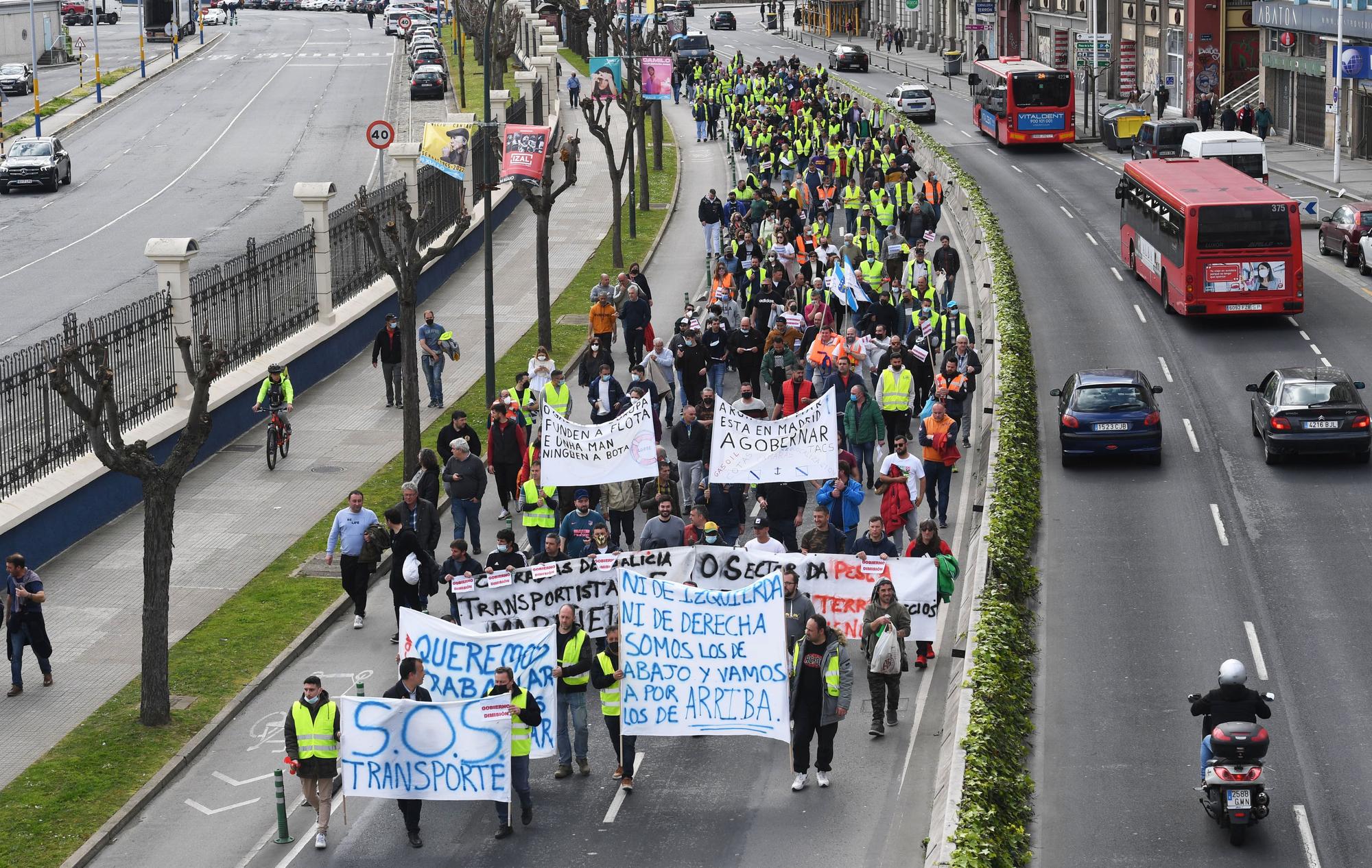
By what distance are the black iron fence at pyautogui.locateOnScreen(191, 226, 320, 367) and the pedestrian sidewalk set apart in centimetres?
132

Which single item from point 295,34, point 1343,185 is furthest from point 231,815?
point 295,34

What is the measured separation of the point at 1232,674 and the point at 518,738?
579cm

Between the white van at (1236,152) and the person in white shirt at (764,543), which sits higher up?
the white van at (1236,152)

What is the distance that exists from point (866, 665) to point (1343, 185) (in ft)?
130

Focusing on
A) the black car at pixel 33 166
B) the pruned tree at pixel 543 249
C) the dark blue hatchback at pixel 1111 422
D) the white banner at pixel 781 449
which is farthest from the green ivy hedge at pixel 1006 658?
the black car at pixel 33 166

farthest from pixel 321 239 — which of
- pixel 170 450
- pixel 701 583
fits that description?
pixel 701 583

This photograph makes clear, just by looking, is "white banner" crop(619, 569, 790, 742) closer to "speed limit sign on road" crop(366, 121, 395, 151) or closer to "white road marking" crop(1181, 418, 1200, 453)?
"white road marking" crop(1181, 418, 1200, 453)

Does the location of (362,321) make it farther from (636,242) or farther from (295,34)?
(295,34)

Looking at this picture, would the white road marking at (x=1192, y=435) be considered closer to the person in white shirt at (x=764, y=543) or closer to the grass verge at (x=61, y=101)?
the person in white shirt at (x=764, y=543)

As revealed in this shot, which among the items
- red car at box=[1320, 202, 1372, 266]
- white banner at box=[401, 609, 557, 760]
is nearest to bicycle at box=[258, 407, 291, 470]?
white banner at box=[401, 609, 557, 760]

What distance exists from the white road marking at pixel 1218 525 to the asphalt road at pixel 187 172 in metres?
21.5

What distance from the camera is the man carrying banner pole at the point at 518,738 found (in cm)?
1552

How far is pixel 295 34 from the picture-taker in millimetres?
118625

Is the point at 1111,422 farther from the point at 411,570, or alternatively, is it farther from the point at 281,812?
the point at 281,812
